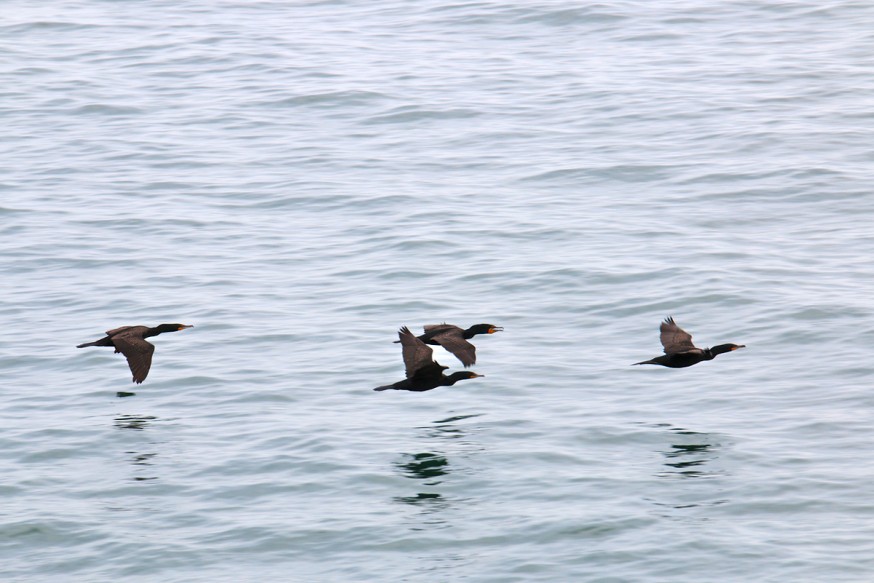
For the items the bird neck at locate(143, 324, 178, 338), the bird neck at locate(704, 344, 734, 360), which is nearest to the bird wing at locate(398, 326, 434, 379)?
the bird neck at locate(704, 344, 734, 360)

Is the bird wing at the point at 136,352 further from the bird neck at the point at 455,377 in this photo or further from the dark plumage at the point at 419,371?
the bird neck at the point at 455,377

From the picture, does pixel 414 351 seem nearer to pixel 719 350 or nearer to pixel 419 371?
pixel 419 371

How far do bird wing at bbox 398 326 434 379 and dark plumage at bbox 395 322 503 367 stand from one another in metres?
0.34

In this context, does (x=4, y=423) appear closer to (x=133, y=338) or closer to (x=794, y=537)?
(x=133, y=338)

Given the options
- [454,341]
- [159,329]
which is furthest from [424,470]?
[159,329]

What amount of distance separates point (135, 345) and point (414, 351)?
3080 millimetres

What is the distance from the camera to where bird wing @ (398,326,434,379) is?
14766mm

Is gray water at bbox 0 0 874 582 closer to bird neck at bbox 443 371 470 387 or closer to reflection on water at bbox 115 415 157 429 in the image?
reflection on water at bbox 115 415 157 429

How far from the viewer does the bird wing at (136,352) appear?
51.4ft

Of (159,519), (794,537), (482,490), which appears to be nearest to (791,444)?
(794,537)

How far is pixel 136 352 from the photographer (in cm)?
1587

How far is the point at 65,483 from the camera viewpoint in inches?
547

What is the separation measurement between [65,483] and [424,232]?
8150 mm

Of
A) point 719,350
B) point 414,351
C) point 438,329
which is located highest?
point 414,351
